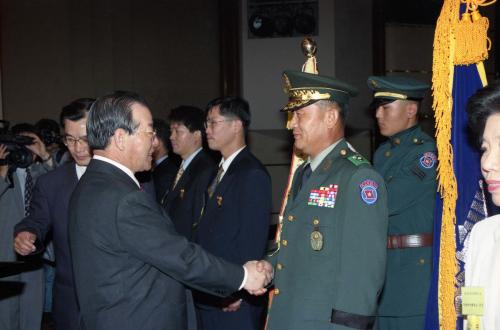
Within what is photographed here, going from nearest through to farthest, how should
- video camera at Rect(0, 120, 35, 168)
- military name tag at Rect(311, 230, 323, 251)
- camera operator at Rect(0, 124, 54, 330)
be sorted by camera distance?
military name tag at Rect(311, 230, 323, 251) < camera operator at Rect(0, 124, 54, 330) < video camera at Rect(0, 120, 35, 168)

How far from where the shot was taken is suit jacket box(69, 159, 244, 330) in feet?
6.89

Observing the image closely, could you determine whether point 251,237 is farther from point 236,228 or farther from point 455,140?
point 455,140

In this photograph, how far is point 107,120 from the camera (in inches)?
86.6

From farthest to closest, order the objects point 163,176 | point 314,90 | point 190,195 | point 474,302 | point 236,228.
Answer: point 163,176, point 190,195, point 236,228, point 314,90, point 474,302

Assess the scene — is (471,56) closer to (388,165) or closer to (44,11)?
(388,165)

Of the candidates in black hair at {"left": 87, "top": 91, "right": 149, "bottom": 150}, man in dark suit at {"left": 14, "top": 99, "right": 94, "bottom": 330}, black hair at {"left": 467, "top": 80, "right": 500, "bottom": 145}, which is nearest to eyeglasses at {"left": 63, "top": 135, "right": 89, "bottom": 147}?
man in dark suit at {"left": 14, "top": 99, "right": 94, "bottom": 330}

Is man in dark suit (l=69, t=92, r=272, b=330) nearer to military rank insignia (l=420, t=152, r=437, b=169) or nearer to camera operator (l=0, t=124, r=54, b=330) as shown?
military rank insignia (l=420, t=152, r=437, b=169)

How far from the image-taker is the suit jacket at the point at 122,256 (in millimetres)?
2100

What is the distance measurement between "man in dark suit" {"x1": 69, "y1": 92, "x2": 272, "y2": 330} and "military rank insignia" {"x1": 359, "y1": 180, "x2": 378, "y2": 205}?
0.58m

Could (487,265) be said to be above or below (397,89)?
below

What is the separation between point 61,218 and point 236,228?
32.9 inches

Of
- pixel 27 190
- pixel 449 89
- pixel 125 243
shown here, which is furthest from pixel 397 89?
pixel 27 190

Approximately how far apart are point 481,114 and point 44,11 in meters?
5.89

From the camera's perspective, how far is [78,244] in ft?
7.06
